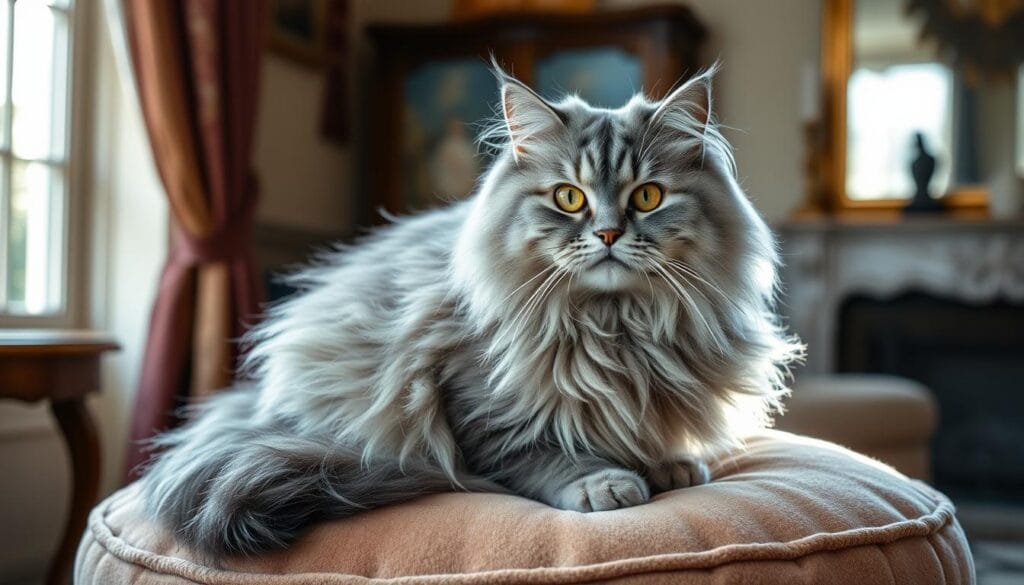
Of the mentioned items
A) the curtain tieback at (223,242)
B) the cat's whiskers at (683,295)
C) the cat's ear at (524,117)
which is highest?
the cat's ear at (524,117)

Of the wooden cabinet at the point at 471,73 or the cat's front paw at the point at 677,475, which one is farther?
the wooden cabinet at the point at 471,73

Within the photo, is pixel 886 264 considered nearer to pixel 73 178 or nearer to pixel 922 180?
pixel 922 180

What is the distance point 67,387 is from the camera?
1.83 metres

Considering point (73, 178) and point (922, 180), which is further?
point (922, 180)

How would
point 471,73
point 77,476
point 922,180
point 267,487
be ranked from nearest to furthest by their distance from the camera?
point 267,487
point 77,476
point 922,180
point 471,73

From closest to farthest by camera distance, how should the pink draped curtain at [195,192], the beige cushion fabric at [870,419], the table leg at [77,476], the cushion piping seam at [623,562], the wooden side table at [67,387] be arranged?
the cushion piping seam at [623,562] < the wooden side table at [67,387] < the table leg at [77,476] < the pink draped curtain at [195,192] < the beige cushion fabric at [870,419]

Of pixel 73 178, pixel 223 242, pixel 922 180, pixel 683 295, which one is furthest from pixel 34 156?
pixel 922 180

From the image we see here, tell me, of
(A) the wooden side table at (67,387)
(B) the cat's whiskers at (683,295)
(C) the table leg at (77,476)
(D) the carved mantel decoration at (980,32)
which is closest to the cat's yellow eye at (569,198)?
(B) the cat's whiskers at (683,295)

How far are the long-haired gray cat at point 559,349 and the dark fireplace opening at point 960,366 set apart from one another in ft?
9.06

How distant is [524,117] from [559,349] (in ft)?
1.08

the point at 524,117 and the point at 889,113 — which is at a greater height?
the point at 889,113

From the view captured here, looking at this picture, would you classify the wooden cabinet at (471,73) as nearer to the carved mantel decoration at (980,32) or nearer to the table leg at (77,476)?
the carved mantel decoration at (980,32)

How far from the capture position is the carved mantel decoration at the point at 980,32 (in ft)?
12.2

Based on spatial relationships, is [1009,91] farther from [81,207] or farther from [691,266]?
[81,207]
